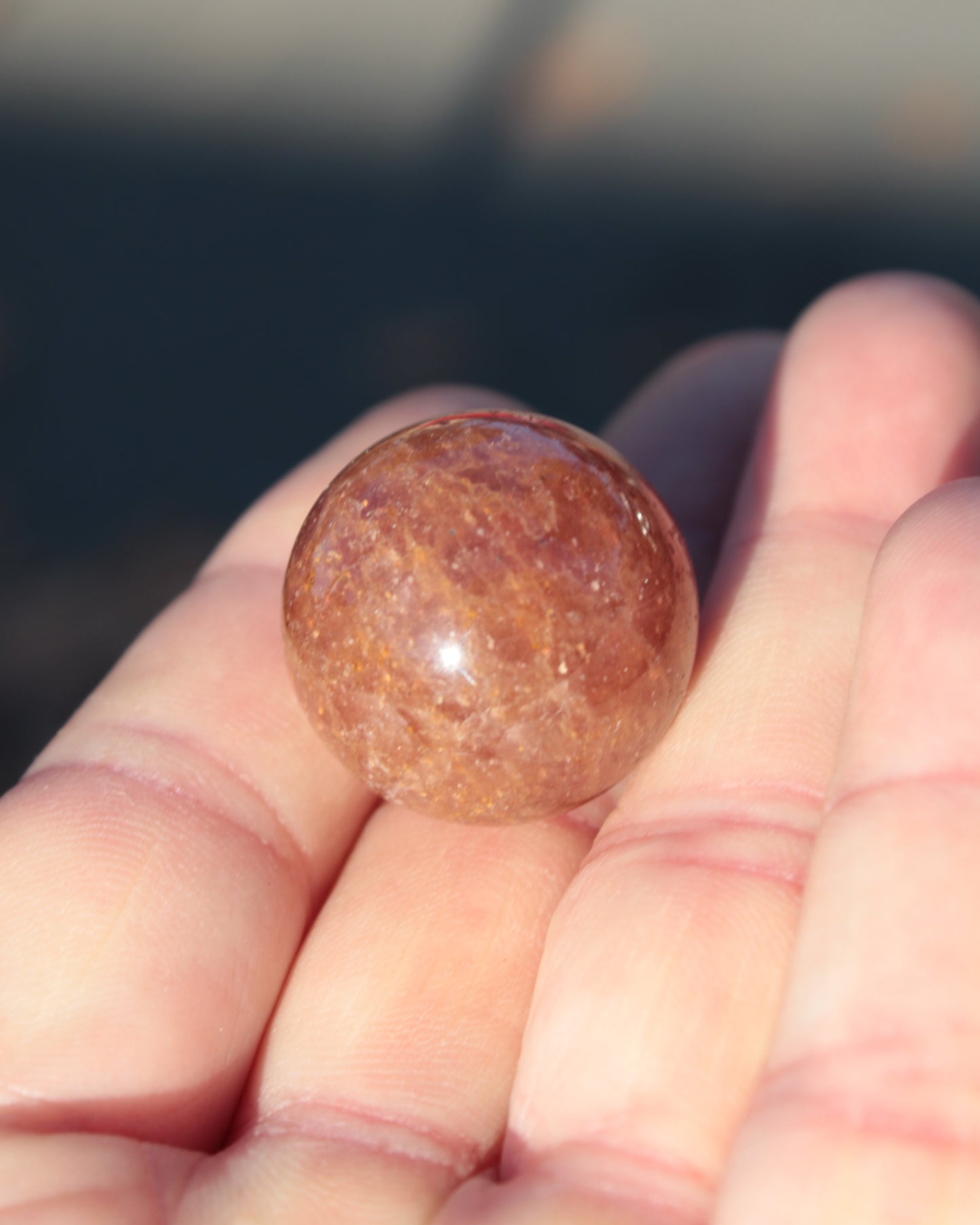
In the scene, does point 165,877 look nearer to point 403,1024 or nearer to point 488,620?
point 403,1024

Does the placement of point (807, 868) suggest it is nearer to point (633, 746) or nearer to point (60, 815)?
point (633, 746)

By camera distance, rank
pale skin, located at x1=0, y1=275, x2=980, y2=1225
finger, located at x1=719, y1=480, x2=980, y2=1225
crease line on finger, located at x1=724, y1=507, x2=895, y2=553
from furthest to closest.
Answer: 1. crease line on finger, located at x1=724, y1=507, x2=895, y2=553
2. pale skin, located at x1=0, y1=275, x2=980, y2=1225
3. finger, located at x1=719, y1=480, x2=980, y2=1225

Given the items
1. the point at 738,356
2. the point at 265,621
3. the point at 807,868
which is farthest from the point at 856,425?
the point at 265,621

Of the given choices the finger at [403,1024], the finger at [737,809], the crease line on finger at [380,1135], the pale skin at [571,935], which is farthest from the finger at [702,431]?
the crease line on finger at [380,1135]

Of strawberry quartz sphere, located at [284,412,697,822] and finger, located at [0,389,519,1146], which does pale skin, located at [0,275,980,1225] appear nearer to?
finger, located at [0,389,519,1146]

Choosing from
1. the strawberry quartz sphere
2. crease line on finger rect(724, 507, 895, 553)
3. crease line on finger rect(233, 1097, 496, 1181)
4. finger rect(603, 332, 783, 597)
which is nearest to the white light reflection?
the strawberry quartz sphere

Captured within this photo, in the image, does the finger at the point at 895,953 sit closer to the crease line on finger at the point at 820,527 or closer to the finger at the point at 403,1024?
the finger at the point at 403,1024

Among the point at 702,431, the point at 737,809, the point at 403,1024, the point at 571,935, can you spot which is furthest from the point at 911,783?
the point at 702,431
